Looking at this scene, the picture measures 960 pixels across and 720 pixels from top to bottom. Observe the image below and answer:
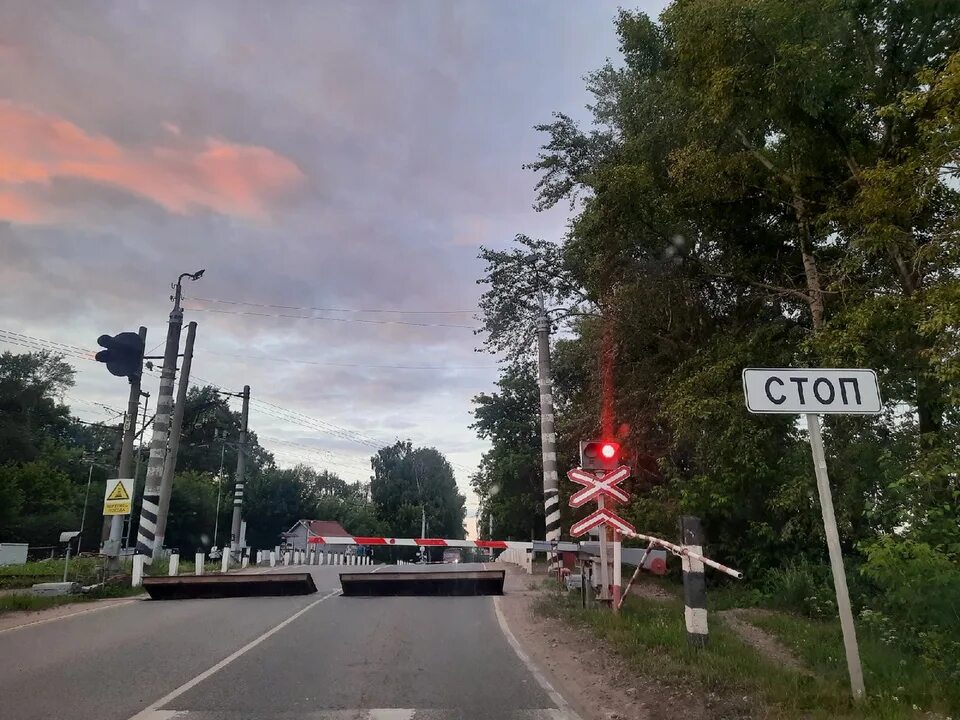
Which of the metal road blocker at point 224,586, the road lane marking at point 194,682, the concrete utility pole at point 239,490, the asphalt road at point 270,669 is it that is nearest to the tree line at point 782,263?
the asphalt road at point 270,669

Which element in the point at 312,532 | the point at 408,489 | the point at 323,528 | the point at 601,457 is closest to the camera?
the point at 601,457

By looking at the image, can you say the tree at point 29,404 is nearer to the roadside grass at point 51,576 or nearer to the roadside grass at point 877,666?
the roadside grass at point 51,576

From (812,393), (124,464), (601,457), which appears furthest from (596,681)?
(124,464)

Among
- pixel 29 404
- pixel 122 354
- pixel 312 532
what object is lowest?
pixel 312 532

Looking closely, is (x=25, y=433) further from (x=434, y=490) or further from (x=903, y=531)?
(x=903, y=531)

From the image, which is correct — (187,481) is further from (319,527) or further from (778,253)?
(778,253)

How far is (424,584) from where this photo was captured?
16688mm

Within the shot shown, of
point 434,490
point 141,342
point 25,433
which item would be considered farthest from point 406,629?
point 434,490

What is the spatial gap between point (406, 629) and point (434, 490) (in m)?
81.5

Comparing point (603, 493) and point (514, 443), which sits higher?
point (514, 443)

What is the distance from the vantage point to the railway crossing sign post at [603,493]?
11250 millimetres

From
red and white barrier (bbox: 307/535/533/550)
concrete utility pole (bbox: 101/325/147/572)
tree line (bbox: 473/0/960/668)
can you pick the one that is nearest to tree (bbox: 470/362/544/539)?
red and white barrier (bbox: 307/535/533/550)

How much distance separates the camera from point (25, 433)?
55.9 m

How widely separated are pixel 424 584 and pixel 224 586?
455cm
